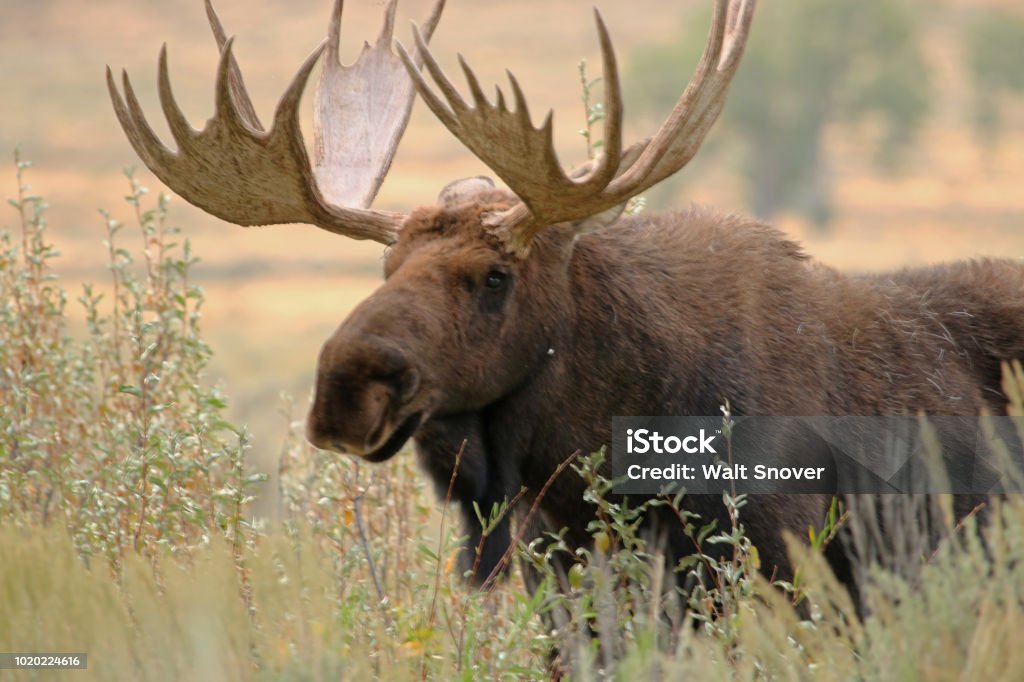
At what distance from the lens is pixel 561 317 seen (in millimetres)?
4727

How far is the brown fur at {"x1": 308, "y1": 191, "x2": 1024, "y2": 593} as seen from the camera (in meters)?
4.38

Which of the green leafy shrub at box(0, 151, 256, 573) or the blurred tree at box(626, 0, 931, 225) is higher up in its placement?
the blurred tree at box(626, 0, 931, 225)

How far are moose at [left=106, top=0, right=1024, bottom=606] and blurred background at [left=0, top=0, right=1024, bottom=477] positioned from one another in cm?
2458

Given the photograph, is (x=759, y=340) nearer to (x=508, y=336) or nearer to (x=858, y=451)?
(x=858, y=451)

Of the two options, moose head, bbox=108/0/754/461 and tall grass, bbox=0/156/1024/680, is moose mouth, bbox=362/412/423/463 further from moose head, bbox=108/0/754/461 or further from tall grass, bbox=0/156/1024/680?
tall grass, bbox=0/156/1024/680

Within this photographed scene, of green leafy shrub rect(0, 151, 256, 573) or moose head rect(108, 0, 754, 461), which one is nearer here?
moose head rect(108, 0, 754, 461)

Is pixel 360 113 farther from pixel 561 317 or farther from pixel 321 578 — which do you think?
pixel 321 578

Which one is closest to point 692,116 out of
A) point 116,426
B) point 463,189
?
point 463,189

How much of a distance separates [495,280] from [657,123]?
173ft

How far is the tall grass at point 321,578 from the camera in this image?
3260 mm

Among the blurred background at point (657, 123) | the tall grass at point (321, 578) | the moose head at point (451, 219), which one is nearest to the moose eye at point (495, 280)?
the moose head at point (451, 219)

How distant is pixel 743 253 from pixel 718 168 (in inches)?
2155

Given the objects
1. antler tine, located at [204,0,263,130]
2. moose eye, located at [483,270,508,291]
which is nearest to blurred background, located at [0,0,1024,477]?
antler tine, located at [204,0,263,130]

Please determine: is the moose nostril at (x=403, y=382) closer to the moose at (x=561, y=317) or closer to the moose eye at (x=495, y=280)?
the moose at (x=561, y=317)
